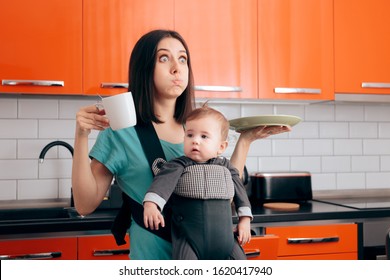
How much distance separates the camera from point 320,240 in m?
2.08

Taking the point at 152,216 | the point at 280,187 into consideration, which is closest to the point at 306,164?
the point at 280,187

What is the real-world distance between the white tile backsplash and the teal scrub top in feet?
3.72

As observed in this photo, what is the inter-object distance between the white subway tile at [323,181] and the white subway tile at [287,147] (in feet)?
0.55

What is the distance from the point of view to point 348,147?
2.80 meters

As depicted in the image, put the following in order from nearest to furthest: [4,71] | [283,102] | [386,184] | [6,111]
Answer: [4,71]
[6,111]
[283,102]
[386,184]

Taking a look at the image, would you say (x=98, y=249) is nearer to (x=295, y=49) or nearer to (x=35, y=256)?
(x=35, y=256)

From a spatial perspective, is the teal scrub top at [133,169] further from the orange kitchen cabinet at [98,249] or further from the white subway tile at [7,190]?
the white subway tile at [7,190]

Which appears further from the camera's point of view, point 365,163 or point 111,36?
point 365,163

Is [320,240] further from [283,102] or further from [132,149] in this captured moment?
[132,149]

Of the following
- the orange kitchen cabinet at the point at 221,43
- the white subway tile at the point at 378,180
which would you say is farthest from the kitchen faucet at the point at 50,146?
the white subway tile at the point at 378,180

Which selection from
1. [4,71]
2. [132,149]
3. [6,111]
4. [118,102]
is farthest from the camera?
[6,111]

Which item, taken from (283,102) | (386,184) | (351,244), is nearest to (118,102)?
(351,244)

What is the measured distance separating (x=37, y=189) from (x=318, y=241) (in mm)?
1373

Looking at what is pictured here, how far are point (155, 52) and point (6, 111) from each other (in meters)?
1.38
